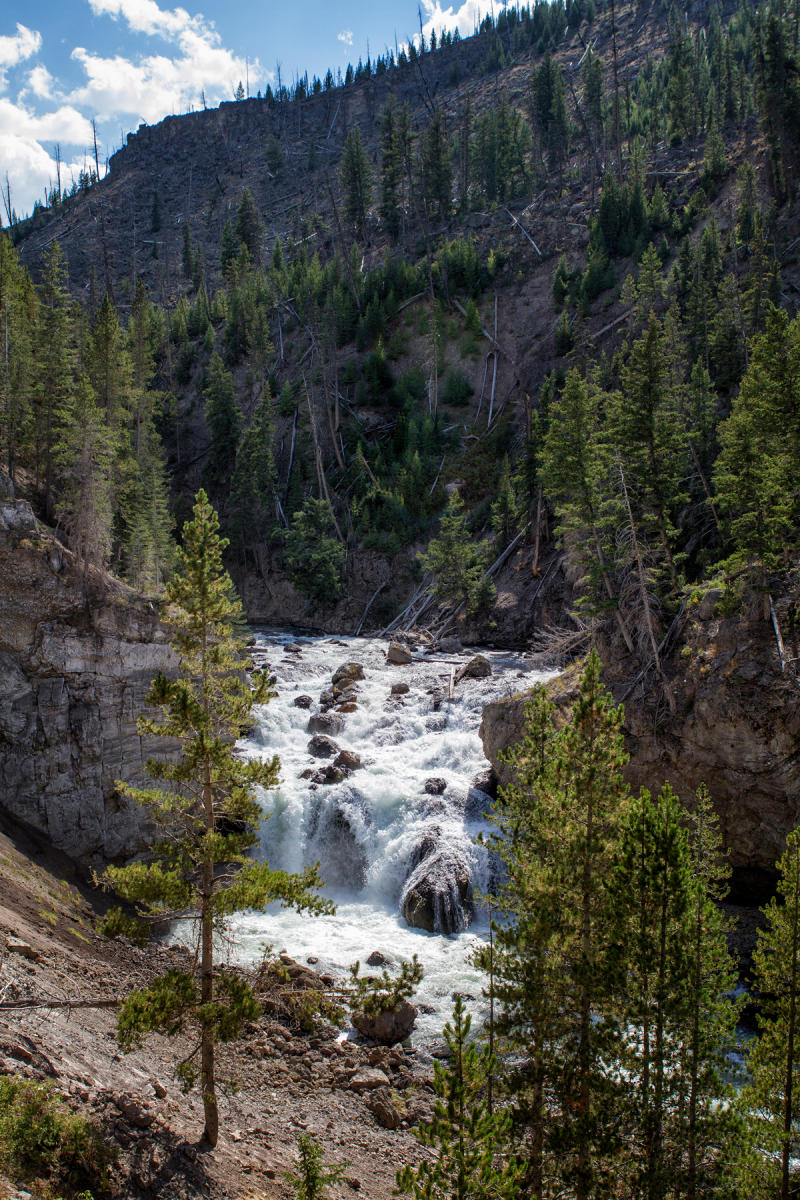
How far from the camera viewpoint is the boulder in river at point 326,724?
107 feet

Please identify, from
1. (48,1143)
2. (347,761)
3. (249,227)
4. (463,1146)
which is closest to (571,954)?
(463,1146)

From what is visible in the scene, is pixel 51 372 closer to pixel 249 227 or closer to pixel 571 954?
pixel 571 954

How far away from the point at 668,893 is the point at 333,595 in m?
45.7

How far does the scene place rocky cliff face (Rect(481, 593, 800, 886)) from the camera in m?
20.4

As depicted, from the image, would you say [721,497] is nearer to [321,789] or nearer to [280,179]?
[321,789]

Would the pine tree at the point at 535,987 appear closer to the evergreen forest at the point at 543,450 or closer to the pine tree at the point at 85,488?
the evergreen forest at the point at 543,450

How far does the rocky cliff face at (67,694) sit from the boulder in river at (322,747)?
7219mm

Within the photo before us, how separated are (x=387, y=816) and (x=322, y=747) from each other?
5077 millimetres

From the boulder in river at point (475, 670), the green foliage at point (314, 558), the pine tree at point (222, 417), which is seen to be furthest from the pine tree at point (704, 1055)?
the pine tree at point (222, 417)

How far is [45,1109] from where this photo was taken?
401 inches

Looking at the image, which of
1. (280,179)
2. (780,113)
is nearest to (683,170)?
(780,113)

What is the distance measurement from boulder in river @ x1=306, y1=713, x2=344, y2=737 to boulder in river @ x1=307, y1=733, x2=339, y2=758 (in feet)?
3.87

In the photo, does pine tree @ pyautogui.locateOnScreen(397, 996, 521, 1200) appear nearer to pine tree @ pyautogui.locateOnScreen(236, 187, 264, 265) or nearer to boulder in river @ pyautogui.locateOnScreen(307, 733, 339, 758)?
boulder in river @ pyautogui.locateOnScreen(307, 733, 339, 758)

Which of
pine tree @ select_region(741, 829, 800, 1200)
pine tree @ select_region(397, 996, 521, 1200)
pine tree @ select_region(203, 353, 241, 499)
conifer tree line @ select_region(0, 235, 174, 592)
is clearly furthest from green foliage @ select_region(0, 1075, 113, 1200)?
pine tree @ select_region(203, 353, 241, 499)
